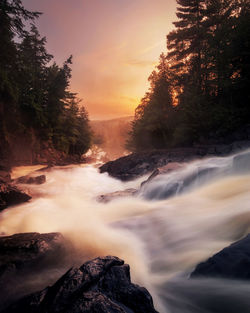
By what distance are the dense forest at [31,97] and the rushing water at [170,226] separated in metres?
11.1

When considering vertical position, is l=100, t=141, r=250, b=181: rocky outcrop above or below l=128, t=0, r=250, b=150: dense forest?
below

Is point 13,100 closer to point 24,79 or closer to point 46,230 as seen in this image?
point 24,79

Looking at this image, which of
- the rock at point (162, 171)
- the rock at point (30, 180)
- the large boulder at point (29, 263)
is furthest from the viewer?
the rock at point (30, 180)

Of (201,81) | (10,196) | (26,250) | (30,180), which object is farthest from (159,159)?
(201,81)

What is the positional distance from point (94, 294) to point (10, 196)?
5971mm

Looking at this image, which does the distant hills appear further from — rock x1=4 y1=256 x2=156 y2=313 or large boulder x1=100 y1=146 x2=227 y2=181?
rock x1=4 y1=256 x2=156 y2=313

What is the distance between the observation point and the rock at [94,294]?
5.40ft

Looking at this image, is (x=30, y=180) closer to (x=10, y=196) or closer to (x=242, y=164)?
(x=10, y=196)

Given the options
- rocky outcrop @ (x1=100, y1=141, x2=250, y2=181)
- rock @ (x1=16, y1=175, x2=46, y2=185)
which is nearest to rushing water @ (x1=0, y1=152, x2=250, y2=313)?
rock @ (x1=16, y1=175, x2=46, y2=185)

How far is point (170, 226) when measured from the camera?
4.61 m

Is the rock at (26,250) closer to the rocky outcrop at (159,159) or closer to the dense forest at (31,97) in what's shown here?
the rocky outcrop at (159,159)

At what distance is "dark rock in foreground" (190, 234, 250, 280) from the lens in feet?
7.37

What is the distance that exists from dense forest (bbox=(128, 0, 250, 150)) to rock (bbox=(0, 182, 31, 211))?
12947 mm

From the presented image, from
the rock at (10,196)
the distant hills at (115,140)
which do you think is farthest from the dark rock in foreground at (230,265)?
the distant hills at (115,140)
